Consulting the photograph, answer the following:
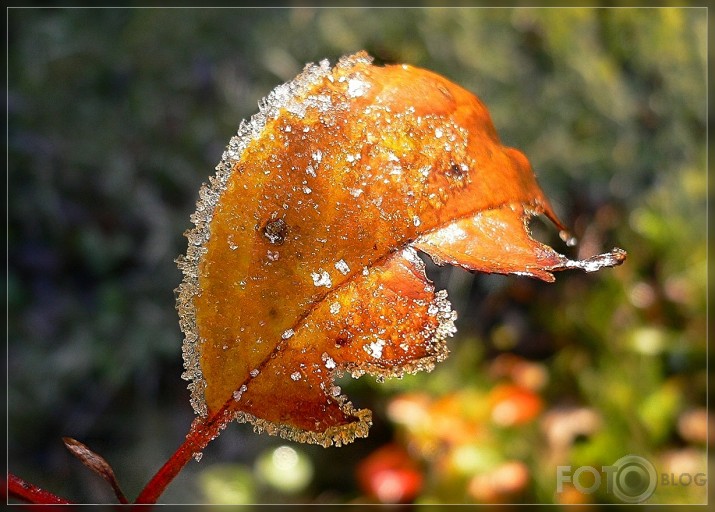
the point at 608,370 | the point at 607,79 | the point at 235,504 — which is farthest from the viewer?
the point at 607,79

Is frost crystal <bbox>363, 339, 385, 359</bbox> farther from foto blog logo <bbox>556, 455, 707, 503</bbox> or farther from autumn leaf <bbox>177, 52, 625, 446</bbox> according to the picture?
foto blog logo <bbox>556, 455, 707, 503</bbox>

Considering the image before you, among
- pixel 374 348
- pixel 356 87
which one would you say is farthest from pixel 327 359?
pixel 356 87

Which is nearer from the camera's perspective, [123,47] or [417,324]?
[417,324]

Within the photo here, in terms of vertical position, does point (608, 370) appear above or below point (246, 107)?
below

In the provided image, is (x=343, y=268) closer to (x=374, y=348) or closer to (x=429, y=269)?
(x=374, y=348)

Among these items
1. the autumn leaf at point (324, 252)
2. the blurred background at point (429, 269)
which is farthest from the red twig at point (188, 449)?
the blurred background at point (429, 269)

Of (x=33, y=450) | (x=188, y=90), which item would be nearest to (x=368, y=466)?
(x=33, y=450)

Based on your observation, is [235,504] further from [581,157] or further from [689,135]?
[689,135]

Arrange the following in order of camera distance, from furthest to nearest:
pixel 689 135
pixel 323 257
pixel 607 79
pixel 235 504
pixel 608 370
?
pixel 689 135, pixel 607 79, pixel 608 370, pixel 235 504, pixel 323 257
